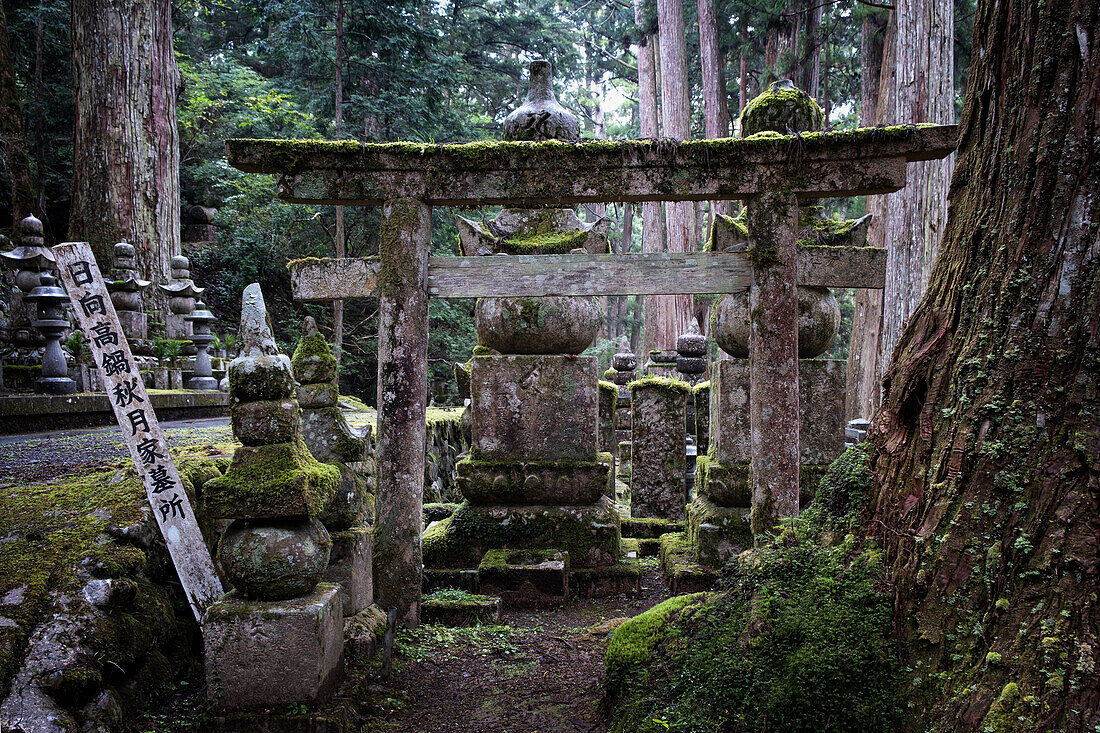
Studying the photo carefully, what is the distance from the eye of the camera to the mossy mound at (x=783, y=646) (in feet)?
7.64

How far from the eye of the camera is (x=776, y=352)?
4.30 metres

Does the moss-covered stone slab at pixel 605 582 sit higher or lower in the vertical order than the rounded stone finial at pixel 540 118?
lower

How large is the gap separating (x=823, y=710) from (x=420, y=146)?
3.75 meters

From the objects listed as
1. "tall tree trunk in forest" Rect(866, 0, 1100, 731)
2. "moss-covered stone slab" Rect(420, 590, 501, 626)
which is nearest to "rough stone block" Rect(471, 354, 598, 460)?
"moss-covered stone slab" Rect(420, 590, 501, 626)

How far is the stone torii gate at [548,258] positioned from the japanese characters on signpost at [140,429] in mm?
1123

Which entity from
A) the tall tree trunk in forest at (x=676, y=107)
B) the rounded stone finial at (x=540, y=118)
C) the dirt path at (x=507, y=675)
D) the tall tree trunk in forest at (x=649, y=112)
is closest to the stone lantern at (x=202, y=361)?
the rounded stone finial at (x=540, y=118)

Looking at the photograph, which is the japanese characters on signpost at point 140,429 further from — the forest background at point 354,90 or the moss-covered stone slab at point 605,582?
the forest background at point 354,90

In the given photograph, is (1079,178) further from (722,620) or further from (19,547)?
(19,547)

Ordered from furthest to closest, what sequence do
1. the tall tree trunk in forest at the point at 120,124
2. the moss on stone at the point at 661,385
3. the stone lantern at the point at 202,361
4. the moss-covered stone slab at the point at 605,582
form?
1. the tall tree trunk in forest at the point at 120,124
2. the stone lantern at the point at 202,361
3. the moss on stone at the point at 661,385
4. the moss-covered stone slab at the point at 605,582

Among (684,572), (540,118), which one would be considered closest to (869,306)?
(540,118)

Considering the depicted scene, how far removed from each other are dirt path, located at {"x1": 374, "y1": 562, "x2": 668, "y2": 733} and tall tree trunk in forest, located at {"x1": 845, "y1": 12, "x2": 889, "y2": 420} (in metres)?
7.07

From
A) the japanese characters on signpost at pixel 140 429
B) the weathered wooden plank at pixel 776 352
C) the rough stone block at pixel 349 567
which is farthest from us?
the weathered wooden plank at pixel 776 352

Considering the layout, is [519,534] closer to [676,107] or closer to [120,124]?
[120,124]

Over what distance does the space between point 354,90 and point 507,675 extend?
1461 centimetres
